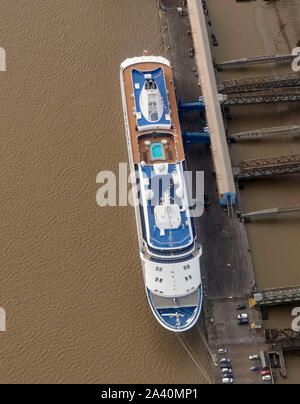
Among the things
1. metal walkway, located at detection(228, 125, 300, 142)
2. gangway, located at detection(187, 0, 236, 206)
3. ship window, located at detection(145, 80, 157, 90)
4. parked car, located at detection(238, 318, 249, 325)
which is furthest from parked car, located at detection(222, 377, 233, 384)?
ship window, located at detection(145, 80, 157, 90)

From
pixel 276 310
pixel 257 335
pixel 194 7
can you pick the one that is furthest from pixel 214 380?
pixel 194 7

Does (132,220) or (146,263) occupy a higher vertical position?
(132,220)

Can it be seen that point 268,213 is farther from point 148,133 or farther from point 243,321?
point 148,133

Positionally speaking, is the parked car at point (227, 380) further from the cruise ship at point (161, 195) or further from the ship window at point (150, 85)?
the ship window at point (150, 85)

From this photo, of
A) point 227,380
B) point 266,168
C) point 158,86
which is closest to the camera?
point 227,380

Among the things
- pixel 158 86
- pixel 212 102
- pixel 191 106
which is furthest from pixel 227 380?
pixel 158 86

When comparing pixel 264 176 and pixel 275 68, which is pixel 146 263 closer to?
pixel 264 176

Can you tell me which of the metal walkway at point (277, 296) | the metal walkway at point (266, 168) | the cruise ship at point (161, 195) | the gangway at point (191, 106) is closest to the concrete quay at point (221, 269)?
the gangway at point (191, 106)
